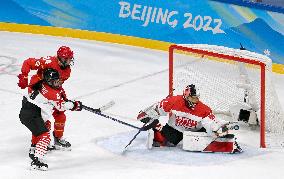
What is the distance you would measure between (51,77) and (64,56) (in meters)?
0.20

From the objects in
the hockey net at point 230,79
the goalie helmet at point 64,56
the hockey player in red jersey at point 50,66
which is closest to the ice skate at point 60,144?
the hockey player in red jersey at point 50,66

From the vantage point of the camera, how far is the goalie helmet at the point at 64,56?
5270mm

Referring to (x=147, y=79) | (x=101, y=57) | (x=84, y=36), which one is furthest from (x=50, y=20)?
(x=147, y=79)

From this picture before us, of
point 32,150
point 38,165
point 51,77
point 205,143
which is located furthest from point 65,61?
point 205,143

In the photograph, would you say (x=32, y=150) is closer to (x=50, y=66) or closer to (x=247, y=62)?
(x=50, y=66)

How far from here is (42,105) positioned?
17.2ft

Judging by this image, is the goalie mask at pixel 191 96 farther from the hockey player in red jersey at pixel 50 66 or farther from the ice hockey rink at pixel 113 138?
the hockey player in red jersey at pixel 50 66

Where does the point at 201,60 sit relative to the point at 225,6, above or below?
below

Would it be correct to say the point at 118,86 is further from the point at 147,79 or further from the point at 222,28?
the point at 222,28

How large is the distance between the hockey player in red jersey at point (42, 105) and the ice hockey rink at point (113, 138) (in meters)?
0.27

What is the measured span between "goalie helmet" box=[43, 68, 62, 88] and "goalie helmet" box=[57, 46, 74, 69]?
0.38 feet

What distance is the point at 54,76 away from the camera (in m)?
5.23

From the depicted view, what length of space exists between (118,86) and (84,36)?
2.25m

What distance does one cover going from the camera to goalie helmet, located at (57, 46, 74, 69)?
527 centimetres
